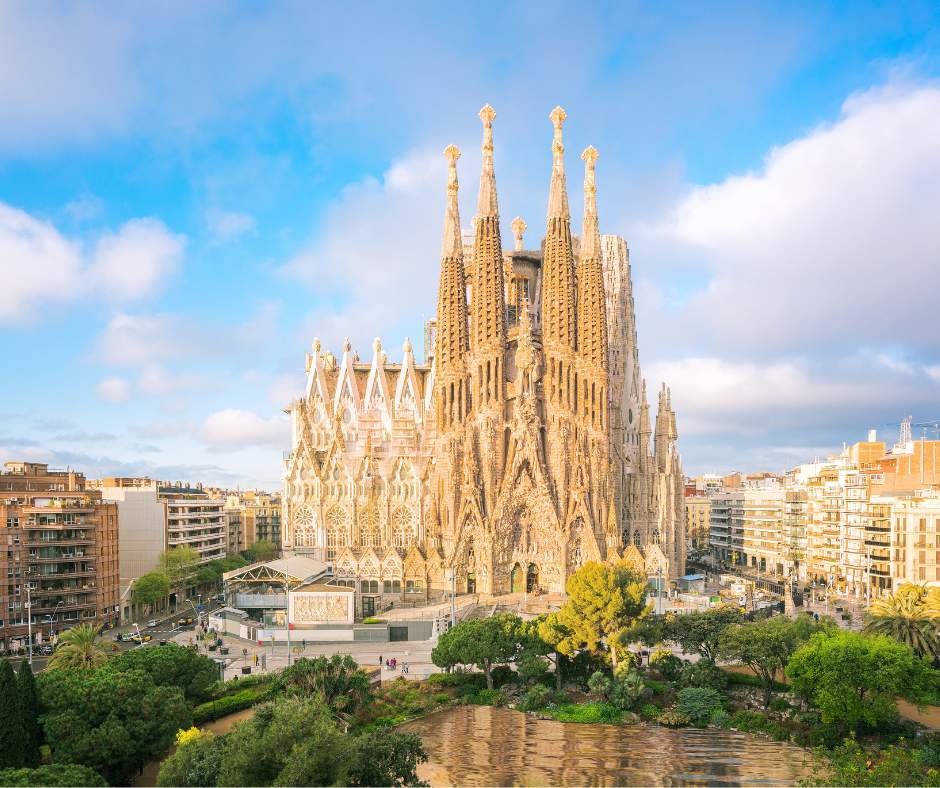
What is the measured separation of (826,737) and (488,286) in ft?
150

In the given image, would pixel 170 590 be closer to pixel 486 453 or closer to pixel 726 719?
pixel 486 453

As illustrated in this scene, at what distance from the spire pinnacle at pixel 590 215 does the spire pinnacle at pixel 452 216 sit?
11.7m

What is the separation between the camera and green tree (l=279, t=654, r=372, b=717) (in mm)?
28469

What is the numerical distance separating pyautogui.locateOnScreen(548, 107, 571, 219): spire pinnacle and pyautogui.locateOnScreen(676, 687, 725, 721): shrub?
46186mm

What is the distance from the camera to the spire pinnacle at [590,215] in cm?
6894

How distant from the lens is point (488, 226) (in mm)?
67312

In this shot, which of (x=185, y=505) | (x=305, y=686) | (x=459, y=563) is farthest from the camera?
(x=185, y=505)

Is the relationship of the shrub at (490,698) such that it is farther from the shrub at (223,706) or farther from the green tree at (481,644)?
the shrub at (223,706)

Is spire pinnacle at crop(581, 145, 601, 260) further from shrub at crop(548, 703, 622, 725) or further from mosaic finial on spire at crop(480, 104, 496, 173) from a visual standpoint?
shrub at crop(548, 703, 622, 725)

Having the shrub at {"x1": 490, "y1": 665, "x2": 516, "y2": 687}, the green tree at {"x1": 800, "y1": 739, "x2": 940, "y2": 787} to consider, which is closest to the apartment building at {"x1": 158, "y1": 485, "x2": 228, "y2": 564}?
the shrub at {"x1": 490, "y1": 665, "x2": 516, "y2": 687}

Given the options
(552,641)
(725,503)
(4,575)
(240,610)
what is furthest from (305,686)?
(725,503)

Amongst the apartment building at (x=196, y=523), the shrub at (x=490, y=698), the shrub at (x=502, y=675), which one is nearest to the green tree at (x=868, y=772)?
the shrub at (x=490, y=698)

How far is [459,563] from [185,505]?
3016cm

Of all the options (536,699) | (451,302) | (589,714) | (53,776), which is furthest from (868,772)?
(451,302)
